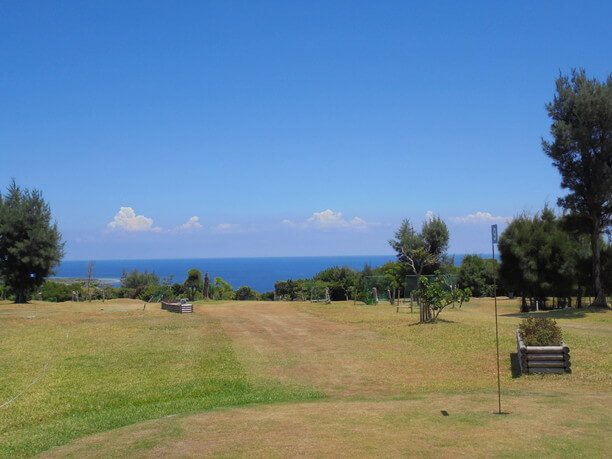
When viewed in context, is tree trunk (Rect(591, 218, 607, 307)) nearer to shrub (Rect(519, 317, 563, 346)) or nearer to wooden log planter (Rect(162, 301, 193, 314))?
shrub (Rect(519, 317, 563, 346))

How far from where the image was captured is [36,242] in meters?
44.4

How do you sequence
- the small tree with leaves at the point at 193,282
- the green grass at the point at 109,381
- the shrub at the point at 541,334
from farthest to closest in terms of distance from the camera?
1. the small tree with leaves at the point at 193,282
2. the shrub at the point at 541,334
3. the green grass at the point at 109,381

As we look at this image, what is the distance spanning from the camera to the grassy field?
8.07m

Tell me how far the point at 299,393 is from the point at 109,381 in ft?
18.9

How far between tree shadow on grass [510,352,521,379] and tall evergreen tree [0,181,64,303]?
39570mm

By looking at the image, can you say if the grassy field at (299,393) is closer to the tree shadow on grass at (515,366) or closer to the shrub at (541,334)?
the tree shadow on grass at (515,366)

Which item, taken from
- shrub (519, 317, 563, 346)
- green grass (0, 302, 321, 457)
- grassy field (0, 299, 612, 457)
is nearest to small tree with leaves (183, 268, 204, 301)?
green grass (0, 302, 321, 457)

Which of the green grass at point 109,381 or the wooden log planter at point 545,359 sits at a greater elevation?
the wooden log planter at point 545,359

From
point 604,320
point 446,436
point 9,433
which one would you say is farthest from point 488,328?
point 9,433

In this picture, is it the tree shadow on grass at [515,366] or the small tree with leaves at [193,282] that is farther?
the small tree with leaves at [193,282]

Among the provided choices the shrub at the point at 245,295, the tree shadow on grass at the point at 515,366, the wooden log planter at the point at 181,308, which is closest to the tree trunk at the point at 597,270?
the tree shadow on grass at the point at 515,366

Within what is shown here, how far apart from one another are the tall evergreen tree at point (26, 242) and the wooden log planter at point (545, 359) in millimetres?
40840

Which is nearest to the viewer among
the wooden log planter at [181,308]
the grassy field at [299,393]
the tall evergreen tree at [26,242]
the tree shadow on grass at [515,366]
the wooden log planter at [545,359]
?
the grassy field at [299,393]

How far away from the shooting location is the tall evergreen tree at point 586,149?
29266 millimetres
